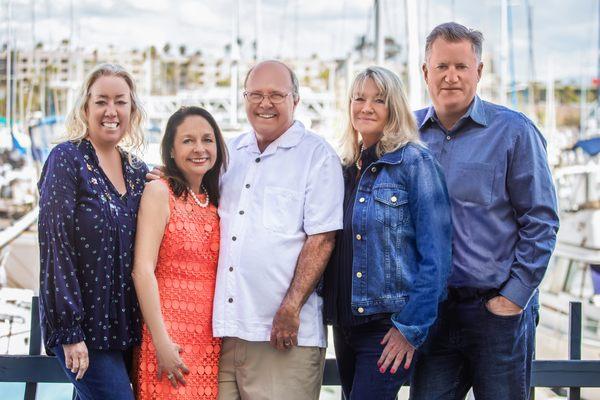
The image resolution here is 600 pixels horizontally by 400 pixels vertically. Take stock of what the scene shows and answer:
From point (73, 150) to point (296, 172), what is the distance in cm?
94

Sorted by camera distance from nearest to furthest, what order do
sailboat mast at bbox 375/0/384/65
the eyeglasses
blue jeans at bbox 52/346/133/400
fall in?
blue jeans at bbox 52/346/133/400 < the eyeglasses < sailboat mast at bbox 375/0/384/65

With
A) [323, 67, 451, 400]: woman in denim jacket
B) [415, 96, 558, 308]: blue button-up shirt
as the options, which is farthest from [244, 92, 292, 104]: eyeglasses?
[415, 96, 558, 308]: blue button-up shirt

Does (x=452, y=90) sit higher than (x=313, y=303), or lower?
higher

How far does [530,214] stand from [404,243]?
0.54 metres

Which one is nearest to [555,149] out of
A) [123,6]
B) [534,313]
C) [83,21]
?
[83,21]

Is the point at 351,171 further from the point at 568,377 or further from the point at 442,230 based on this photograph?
the point at 568,377

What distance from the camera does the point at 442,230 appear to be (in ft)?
9.62

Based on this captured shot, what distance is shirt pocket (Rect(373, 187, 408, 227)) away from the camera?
2947 millimetres

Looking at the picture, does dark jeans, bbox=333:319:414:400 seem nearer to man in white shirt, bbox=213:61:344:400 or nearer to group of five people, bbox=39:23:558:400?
group of five people, bbox=39:23:558:400

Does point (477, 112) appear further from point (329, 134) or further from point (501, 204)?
point (329, 134)

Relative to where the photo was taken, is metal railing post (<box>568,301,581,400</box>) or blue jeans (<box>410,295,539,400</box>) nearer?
blue jeans (<box>410,295,539,400</box>)

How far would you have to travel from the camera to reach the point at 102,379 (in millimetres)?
2875

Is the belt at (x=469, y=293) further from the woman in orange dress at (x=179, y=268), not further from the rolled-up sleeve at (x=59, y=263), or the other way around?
the rolled-up sleeve at (x=59, y=263)

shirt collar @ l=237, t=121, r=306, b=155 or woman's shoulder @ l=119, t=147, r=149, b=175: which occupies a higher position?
shirt collar @ l=237, t=121, r=306, b=155
